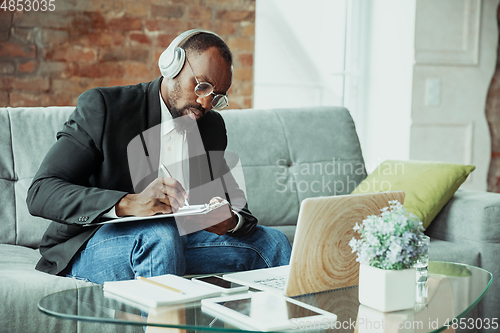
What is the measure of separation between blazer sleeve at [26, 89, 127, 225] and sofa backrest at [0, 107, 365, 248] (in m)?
0.50

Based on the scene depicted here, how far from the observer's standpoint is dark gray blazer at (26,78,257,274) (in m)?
1.21

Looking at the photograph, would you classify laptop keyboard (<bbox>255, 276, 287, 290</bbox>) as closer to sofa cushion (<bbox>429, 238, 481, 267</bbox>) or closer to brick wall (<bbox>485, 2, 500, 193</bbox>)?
sofa cushion (<bbox>429, 238, 481, 267</bbox>)

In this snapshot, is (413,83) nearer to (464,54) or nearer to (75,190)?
(464,54)

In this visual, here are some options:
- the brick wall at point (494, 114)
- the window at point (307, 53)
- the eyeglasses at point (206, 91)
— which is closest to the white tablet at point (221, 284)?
the eyeglasses at point (206, 91)

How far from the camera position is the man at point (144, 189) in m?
1.19

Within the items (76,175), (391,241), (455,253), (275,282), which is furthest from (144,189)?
(455,253)

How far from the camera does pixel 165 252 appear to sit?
3.77 ft

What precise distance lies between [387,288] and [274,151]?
1.28m

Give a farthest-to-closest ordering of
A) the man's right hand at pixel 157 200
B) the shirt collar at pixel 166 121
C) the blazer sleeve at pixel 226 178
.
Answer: the blazer sleeve at pixel 226 178
the shirt collar at pixel 166 121
the man's right hand at pixel 157 200

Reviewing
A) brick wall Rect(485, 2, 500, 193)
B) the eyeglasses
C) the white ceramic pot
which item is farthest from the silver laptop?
brick wall Rect(485, 2, 500, 193)

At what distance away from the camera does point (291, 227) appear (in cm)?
206

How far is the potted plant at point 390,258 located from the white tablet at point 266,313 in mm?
106

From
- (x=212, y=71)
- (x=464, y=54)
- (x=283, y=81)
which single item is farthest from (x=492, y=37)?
(x=212, y=71)
